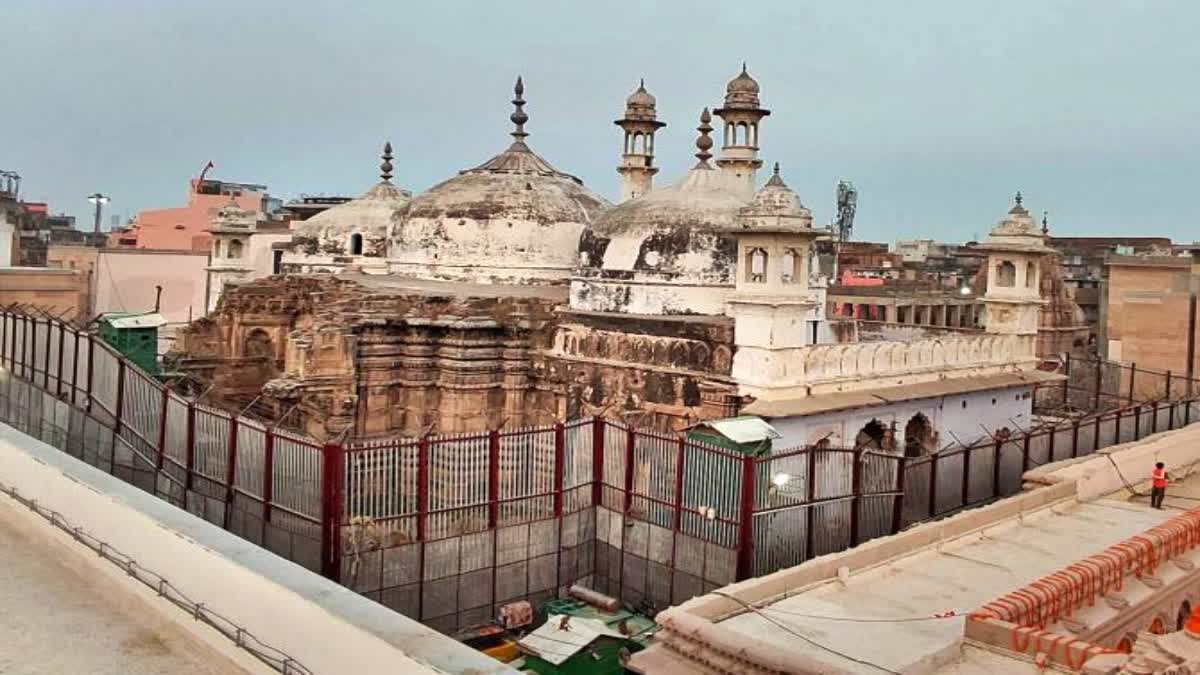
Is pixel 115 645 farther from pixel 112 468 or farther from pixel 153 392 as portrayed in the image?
pixel 112 468

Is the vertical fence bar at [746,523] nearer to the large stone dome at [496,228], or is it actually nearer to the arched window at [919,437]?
the arched window at [919,437]

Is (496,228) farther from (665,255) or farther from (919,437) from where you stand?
(919,437)

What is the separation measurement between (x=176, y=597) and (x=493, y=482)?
411cm

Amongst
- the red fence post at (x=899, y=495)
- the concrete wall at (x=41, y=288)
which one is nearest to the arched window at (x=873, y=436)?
the red fence post at (x=899, y=495)

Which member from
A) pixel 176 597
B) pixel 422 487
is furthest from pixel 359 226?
pixel 176 597

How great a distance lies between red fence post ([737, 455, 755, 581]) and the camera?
9.60m

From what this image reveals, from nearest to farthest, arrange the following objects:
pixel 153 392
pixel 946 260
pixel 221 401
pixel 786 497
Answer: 1. pixel 786 497
2. pixel 153 392
3. pixel 221 401
4. pixel 946 260

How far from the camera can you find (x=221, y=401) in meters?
19.0

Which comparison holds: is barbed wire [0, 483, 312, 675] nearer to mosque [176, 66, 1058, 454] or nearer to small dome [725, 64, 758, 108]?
mosque [176, 66, 1058, 454]

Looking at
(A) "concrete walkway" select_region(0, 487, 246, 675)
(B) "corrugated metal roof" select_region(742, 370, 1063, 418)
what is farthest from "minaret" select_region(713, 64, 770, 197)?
(A) "concrete walkway" select_region(0, 487, 246, 675)

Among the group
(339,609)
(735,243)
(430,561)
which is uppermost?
(735,243)

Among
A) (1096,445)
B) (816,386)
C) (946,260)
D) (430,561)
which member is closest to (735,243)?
(816,386)

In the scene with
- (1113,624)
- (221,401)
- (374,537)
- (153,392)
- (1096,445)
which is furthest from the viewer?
(221,401)

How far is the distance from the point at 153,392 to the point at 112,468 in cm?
127
